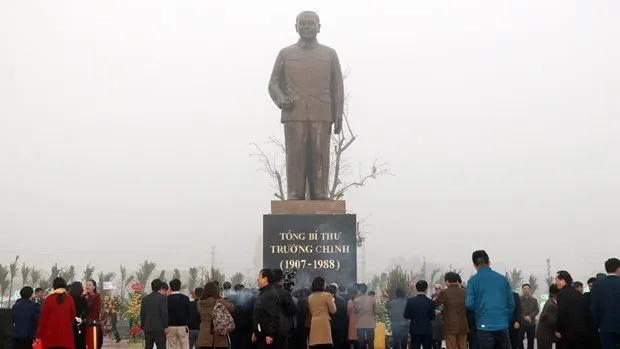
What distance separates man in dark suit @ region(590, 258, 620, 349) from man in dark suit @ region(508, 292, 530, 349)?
1.65 m

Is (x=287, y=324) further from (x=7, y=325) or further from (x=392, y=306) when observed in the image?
(x=7, y=325)

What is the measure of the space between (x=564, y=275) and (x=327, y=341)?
2975 millimetres

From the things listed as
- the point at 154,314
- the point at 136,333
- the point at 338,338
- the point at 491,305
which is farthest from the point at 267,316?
the point at 136,333

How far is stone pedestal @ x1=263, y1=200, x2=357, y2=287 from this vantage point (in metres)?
13.5

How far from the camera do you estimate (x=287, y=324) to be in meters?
9.17

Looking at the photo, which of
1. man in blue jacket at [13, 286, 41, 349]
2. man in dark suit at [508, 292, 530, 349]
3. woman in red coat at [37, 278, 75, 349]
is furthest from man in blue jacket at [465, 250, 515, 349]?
man in blue jacket at [13, 286, 41, 349]

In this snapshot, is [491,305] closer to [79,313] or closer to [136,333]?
[79,313]

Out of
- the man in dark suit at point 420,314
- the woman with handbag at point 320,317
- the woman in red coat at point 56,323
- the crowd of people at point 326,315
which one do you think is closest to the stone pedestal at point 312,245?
the crowd of people at point 326,315

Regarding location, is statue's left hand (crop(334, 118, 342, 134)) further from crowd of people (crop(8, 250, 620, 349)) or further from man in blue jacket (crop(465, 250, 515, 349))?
man in blue jacket (crop(465, 250, 515, 349))

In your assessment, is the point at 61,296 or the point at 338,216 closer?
the point at 61,296

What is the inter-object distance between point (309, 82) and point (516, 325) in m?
5.98

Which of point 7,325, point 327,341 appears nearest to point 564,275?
point 327,341

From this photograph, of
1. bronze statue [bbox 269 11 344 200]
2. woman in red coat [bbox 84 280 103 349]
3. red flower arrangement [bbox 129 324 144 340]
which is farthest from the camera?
red flower arrangement [bbox 129 324 144 340]

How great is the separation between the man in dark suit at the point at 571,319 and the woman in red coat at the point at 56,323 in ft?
19.4
